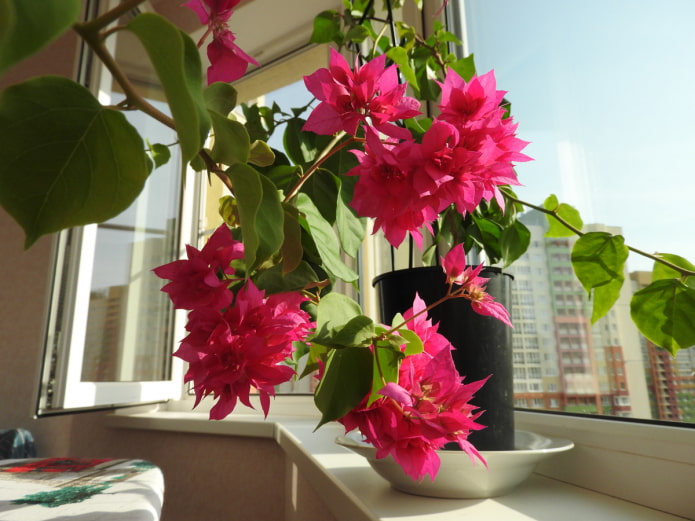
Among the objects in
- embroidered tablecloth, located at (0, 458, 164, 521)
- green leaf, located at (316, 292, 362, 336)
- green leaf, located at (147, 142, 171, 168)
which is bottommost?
embroidered tablecloth, located at (0, 458, 164, 521)

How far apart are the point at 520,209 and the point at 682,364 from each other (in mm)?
230

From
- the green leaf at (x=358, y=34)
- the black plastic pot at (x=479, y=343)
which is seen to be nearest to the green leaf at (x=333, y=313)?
the black plastic pot at (x=479, y=343)

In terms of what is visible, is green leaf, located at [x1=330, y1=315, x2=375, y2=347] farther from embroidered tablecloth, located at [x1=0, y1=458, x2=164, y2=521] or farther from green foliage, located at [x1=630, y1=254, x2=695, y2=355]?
embroidered tablecloth, located at [x1=0, y1=458, x2=164, y2=521]

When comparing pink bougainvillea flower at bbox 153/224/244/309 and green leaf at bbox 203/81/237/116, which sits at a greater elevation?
green leaf at bbox 203/81/237/116

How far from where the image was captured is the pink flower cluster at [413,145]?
0.26m

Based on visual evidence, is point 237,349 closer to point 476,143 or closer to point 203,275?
point 203,275

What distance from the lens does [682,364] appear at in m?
0.49

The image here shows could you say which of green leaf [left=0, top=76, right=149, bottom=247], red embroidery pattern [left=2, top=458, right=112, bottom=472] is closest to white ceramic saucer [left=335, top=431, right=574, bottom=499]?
green leaf [left=0, top=76, right=149, bottom=247]

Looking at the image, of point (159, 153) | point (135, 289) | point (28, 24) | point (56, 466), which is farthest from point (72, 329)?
point (28, 24)

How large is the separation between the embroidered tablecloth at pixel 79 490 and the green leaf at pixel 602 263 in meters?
0.62

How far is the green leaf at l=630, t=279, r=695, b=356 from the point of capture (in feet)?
1.19

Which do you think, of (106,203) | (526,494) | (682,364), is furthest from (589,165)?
(106,203)

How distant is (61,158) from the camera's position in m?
0.15

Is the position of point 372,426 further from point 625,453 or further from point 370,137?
point 625,453
